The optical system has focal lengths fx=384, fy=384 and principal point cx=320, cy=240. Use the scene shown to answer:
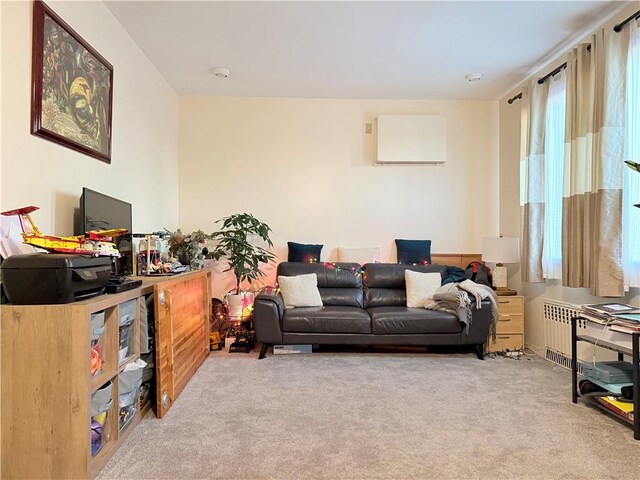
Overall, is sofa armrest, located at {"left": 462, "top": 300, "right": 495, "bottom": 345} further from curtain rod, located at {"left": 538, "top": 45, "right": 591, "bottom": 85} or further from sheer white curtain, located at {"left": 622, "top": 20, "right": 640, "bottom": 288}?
curtain rod, located at {"left": 538, "top": 45, "right": 591, "bottom": 85}

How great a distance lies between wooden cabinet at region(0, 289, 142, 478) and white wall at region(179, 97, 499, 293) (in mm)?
2932

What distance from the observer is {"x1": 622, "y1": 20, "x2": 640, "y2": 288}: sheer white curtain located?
2.57 metres

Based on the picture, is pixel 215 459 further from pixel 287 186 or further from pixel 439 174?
pixel 439 174

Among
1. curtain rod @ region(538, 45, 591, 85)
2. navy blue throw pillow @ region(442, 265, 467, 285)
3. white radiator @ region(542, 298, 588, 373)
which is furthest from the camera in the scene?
navy blue throw pillow @ region(442, 265, 467, 285)

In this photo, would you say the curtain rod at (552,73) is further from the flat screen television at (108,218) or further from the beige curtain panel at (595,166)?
the flat screen television at (108,218)

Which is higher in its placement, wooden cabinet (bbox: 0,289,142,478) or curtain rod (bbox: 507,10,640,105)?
curtain rod (bbox: 507,10,640,105)

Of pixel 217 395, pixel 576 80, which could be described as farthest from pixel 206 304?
pixel 576 80

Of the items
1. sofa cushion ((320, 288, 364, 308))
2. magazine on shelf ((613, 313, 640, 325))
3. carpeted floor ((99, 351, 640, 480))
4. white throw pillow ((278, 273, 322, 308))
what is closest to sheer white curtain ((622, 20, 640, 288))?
magazine on shelf ((613, 313, 640, 325))

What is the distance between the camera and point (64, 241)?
5.76 feet

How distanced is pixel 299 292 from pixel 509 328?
2.02 meters

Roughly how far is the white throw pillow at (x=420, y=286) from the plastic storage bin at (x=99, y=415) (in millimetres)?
2761

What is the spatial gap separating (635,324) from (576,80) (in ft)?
6.46

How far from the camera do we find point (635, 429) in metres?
2.02

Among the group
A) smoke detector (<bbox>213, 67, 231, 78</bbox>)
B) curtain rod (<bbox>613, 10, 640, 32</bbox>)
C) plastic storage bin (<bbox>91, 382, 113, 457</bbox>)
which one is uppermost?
smoke detector (<bbox>213, 67, 231, 78</bbox>)
